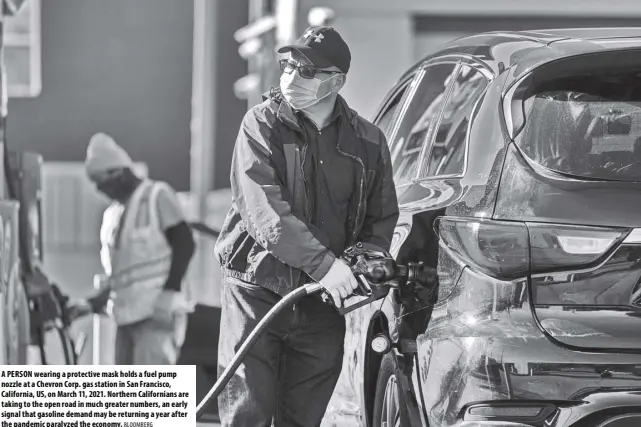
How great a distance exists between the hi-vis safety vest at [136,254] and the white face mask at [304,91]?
3089 mm

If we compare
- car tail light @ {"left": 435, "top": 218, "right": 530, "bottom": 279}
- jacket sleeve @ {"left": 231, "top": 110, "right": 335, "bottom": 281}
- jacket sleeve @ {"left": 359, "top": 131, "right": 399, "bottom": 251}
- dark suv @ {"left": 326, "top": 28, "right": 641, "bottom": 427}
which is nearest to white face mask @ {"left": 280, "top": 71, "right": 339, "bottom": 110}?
jacket sleeve @ {"left": 231, "top": 110, "right": 335, "bottom": 281}

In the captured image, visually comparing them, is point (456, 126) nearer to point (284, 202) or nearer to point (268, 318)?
point (284, 202)

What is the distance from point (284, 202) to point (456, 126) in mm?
Answer: 620

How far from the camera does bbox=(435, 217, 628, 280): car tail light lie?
333cm

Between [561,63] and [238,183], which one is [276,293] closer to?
[238,183]

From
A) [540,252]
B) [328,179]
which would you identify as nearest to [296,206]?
[328,179]

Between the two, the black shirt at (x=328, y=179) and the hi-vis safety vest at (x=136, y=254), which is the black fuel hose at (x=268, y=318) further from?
the hi-vis safety vest at (x=136, y=254)

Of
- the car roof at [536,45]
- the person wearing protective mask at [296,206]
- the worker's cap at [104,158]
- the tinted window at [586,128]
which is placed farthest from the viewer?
the worker's cap at [104,158]

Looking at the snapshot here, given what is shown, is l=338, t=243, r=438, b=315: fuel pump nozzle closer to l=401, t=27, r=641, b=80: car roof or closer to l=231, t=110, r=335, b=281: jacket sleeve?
l=231, t=110, r=335, b=281: jacket sleeve

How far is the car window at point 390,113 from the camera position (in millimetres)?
5180

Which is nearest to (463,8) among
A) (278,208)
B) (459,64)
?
(459,64)

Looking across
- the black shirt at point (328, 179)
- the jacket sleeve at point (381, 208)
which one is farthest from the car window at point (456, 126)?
the black shirt at point (328, 179)

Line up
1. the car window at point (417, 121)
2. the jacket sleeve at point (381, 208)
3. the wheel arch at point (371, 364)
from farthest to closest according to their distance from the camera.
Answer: the car window at point (417, 121)
the wheel arch at point (371, 364)
the jacket sleeve at point (381, 208)

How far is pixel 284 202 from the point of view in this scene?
3984 mm
